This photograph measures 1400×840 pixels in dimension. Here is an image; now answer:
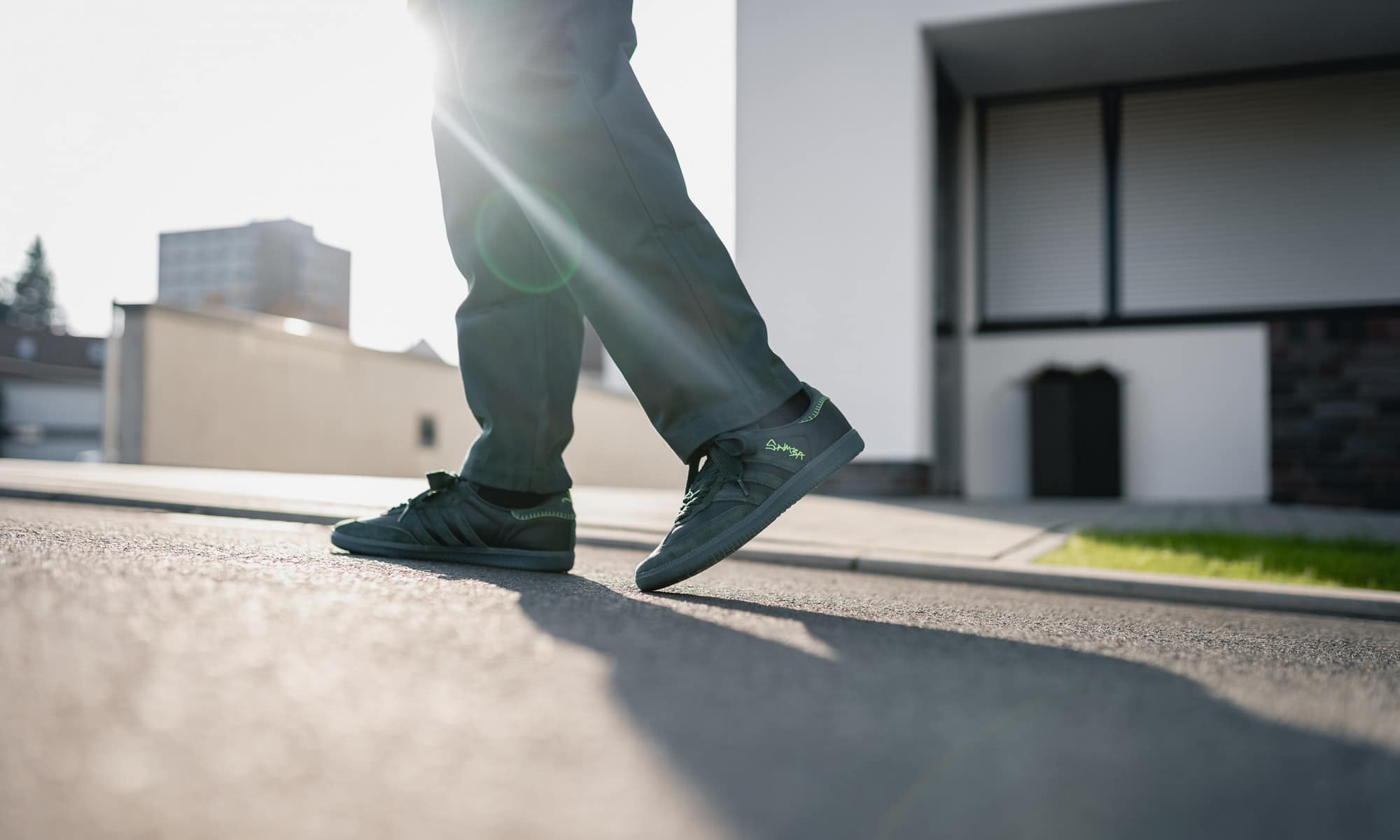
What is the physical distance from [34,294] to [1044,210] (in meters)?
67.1

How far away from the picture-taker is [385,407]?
32.7 ft

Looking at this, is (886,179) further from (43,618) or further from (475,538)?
(43,618)

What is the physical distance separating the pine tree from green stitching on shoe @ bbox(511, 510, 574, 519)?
6838cm

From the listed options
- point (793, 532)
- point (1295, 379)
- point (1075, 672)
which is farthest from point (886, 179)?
point (1075, 672)

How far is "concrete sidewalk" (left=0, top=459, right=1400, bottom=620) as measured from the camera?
2.21 meters

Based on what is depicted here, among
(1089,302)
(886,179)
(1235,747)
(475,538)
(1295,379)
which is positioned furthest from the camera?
(1089,302)

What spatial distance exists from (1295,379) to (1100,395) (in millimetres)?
1509

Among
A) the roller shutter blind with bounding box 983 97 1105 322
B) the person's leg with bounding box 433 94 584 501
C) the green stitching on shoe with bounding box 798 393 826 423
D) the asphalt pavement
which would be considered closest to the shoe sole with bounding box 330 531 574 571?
the person's leg with bounding box 433 94 584 501

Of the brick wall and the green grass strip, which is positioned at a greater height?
the brick wall

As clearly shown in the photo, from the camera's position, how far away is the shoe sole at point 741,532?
1.34 metres

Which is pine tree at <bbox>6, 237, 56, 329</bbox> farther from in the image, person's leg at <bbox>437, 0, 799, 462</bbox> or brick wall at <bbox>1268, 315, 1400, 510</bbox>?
person's leg at <bbox>437, 0, 799, 462</bbox>

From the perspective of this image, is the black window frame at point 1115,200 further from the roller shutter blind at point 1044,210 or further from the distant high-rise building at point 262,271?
the distant high-rise building at point 262,271

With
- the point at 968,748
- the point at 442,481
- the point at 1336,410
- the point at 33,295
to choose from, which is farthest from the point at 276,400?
the point at 33,295

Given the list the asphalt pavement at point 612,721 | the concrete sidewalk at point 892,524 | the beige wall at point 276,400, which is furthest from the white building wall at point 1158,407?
the asphalt pavement at point 612,721
